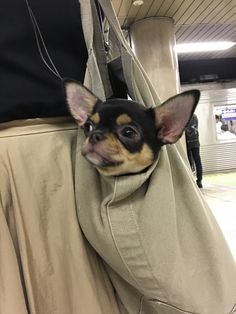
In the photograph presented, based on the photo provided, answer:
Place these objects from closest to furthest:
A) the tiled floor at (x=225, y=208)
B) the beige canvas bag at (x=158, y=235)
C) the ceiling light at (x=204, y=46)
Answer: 1. the beige canvas bag at (x=158, y=235)
2. the tiled floor at (x=225, y=208)
3. the ceiling light at (x=204, y=46)

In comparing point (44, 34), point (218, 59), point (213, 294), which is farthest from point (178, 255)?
point (218, 59)

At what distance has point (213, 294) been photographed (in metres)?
0.70

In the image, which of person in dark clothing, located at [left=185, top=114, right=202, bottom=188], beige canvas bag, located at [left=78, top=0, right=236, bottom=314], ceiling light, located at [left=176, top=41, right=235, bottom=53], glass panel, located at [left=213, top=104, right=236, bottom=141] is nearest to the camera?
beige canvas bag, located at [left=78, top=0, right=236, bottom=314]

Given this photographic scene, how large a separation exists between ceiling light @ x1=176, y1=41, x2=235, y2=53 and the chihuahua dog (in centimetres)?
585

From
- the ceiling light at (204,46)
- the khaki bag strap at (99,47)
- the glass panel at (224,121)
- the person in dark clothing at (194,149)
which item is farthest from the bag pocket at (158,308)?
the glass panel at (224,121)

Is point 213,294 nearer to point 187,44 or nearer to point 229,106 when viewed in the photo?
point 187,44

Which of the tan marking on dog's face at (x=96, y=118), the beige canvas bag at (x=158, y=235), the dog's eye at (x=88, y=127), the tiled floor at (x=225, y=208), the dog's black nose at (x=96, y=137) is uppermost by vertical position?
the tan marking on dog's face at (x=96, y=118)

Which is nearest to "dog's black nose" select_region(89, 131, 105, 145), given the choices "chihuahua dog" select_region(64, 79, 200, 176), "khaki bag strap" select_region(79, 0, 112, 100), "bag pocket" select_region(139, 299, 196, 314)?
"chihuahua dog" select_region(64, 79, 200, 176)

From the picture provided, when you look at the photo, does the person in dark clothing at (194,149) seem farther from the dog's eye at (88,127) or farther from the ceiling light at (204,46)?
the dog's eye at (88,127)

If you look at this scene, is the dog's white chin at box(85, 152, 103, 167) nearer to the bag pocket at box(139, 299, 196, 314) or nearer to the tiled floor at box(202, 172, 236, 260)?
the bag pocket at box(139, 299, 196, 314)

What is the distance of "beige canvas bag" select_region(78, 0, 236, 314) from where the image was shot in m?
0.66

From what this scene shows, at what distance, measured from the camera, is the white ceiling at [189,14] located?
13.1ft

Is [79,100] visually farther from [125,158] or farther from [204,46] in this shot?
[204,46]

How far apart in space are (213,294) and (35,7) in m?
0.71
